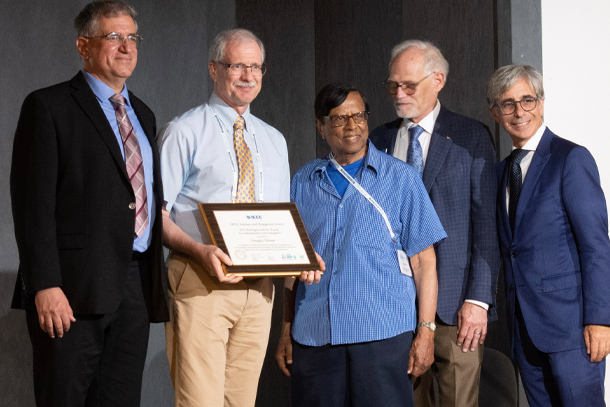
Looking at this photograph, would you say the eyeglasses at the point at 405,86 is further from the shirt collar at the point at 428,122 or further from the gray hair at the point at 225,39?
the gray hair at the point at 225,39

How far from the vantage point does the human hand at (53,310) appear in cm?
223

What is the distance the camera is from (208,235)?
8.39 ft

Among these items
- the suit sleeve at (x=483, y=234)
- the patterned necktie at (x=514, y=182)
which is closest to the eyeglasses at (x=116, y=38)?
the suit sleeve at (x=483, y=234)

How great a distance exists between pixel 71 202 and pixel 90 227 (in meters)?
0.10

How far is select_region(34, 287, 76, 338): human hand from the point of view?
7.32ft

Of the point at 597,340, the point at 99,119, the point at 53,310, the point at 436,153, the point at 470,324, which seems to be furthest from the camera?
the point at 436,153

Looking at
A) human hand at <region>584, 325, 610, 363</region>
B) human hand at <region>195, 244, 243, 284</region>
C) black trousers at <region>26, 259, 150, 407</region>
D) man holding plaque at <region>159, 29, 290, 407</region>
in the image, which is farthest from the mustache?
human hand at <region>584, 325, 610, 363</region>

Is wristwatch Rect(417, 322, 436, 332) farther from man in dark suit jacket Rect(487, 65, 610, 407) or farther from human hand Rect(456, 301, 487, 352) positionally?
man in dark suit jacket Rect(487, 65, 610, 407)

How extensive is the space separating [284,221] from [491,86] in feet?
3.53

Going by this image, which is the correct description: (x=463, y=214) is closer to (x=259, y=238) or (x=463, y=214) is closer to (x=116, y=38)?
(x=259, y=238)

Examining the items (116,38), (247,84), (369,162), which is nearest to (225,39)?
(247,84)

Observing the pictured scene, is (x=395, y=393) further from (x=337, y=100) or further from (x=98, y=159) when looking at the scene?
(x=98, y=159)

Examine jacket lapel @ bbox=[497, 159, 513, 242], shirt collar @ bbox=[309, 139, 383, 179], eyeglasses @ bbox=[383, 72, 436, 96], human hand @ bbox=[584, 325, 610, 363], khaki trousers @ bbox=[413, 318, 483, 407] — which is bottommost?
khaki trousers @ bbox=[413, 318, 483, 407]

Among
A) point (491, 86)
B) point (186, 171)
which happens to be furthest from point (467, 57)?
point (186, 171)
